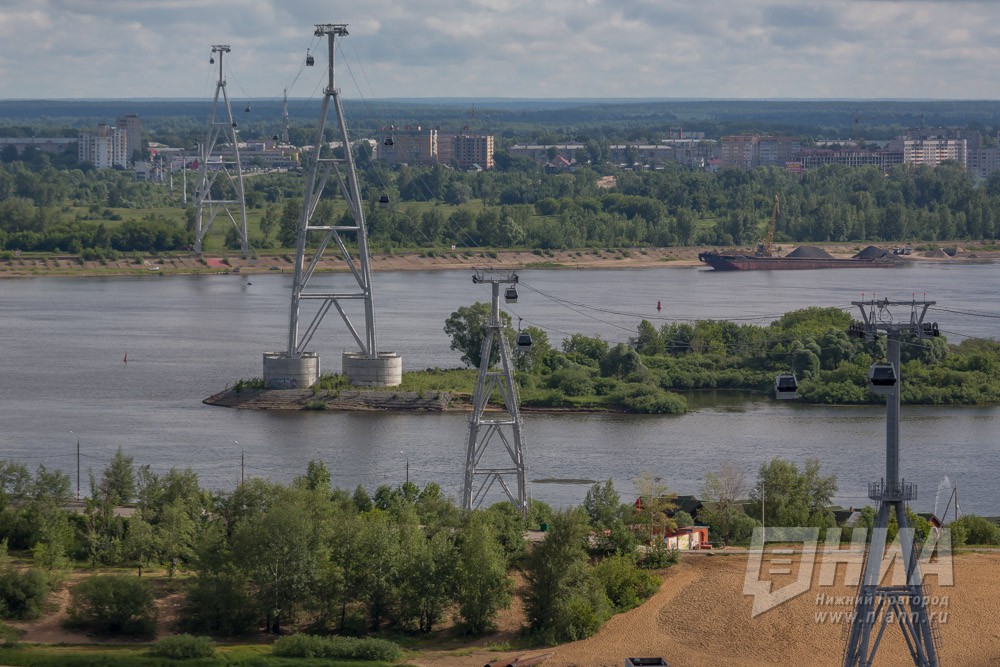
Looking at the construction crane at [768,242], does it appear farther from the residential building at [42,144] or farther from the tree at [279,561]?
the residential building at [42,144]

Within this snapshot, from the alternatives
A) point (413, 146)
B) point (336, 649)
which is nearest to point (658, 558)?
point (336, 649)

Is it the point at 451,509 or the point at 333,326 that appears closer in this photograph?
the point at 451,509

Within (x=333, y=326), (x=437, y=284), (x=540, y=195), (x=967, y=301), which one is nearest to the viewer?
(x=333, y=326)

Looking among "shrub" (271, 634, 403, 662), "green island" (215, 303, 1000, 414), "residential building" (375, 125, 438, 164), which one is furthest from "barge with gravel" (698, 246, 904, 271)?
"shrub" (271, 634, 403, 662)

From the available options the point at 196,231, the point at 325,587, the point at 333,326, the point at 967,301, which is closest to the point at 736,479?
the point at 325,587

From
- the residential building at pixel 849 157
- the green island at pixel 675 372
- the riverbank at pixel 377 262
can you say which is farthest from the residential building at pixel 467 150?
the green island at pixel 675 372

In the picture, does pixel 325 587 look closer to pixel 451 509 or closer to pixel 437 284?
pixel 451 509
